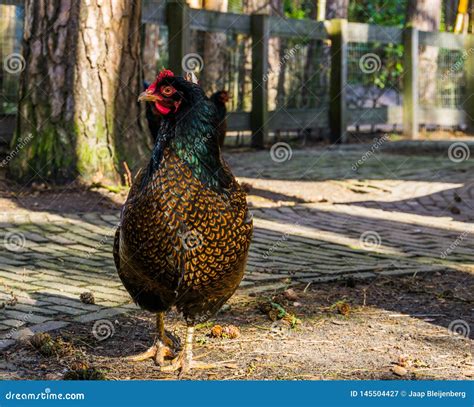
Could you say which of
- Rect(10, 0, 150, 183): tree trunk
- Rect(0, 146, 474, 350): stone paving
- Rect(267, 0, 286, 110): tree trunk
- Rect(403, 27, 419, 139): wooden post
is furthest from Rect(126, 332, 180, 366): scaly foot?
Rect(403, 27, 419, 139): wooden post

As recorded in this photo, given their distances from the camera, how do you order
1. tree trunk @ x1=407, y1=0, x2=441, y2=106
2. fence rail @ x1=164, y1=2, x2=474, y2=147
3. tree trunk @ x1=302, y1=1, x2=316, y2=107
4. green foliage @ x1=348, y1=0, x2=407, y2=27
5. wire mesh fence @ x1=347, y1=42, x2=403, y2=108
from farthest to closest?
green foliage @ x1=348, y1=0, x2=407, y2=27, tree trunk @ x1=407, y1=0, x2=441, y2=106, wire mesh fence @ x1=347, y1=42, x2=403, y2=108, tree trunk @ x1=302, y1=1, x2=316, y2=107, fence rail @ x1=164, y1=2, x2=474, y2=147

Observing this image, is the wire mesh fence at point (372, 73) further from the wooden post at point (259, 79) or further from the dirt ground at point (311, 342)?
the dirt ground at point (311, 342)

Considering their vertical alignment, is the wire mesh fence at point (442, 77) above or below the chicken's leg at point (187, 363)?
above

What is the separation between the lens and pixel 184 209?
4051 mm

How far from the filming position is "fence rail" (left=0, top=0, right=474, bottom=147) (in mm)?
13312

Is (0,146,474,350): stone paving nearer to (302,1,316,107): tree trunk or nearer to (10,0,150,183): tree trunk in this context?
(10,0,150,183): tree trunk

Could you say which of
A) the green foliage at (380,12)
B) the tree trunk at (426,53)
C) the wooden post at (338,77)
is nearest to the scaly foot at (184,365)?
the wooden post at (338,77)

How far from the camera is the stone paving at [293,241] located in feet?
18.6

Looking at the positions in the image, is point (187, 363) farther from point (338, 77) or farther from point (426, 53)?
point (426, 53)

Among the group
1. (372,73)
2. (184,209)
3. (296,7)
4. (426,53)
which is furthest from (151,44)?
(296,7)

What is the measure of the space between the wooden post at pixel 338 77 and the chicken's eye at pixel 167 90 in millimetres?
12821

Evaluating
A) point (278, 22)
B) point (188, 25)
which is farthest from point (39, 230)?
point (278, 22)

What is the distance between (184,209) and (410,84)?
1506cm

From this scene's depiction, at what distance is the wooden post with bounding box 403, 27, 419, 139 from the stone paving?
22.1 feet
